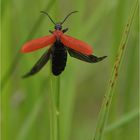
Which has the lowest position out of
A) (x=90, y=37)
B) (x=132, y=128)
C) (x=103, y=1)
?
(x=132, y=128)

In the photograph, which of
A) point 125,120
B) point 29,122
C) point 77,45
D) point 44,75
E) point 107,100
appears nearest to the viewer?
point 107,100

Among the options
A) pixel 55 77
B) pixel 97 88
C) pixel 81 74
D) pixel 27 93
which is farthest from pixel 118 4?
pixel 97 88

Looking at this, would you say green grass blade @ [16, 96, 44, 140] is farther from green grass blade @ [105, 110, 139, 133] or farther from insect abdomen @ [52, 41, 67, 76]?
insect abdomen @ [52, 41, 67, 76]

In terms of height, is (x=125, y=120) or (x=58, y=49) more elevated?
(x=58, y=49)

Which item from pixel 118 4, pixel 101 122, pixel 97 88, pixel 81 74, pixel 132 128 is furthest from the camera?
pixel 97 88

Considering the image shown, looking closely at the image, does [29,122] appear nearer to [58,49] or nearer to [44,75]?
[44,75]

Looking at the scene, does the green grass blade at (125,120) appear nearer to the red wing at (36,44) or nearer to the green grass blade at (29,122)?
the green grass blade at (29,122)

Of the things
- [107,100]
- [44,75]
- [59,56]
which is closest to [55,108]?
[107,100]

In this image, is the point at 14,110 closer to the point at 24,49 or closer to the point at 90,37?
the point at 90,37
